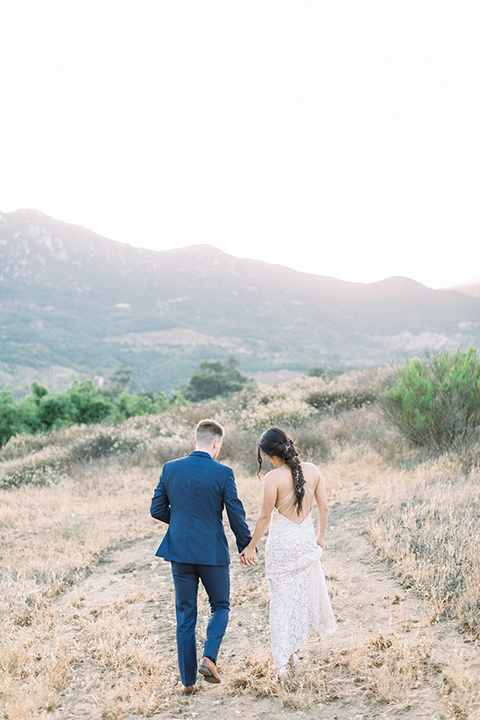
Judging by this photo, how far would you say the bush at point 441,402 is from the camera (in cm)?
1025

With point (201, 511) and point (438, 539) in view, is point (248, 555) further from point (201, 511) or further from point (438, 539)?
point (438, 539)

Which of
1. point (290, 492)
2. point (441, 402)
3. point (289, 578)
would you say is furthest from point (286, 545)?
point (441, 402)

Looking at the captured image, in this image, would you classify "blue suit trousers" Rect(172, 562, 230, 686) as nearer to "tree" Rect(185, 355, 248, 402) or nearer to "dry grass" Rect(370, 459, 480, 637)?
"dry grass" Rect(370, 459, 480, 637)

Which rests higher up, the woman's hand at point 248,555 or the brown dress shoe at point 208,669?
the woman's hand at point 248,555

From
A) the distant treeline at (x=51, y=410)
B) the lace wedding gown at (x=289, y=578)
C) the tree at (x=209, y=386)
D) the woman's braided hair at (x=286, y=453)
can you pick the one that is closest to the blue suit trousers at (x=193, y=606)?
the lace wedding gown at (x=289, y=578)

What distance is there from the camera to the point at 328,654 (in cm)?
412

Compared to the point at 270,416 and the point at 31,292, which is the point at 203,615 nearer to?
the point at 270,416

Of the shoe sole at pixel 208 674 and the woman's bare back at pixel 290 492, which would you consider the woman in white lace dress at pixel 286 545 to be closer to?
the woman's bare back at pixel 290 492

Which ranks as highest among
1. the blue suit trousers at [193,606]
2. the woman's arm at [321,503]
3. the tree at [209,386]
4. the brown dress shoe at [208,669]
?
the woman's arm at [321,503]

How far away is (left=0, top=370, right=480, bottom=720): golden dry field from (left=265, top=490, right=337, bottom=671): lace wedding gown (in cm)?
31

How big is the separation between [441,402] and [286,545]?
7.77 m

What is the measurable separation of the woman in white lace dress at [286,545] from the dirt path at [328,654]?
36cm

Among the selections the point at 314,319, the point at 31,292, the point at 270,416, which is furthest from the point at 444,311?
the point at 270,416

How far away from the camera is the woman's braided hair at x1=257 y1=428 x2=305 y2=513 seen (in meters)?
3.59
